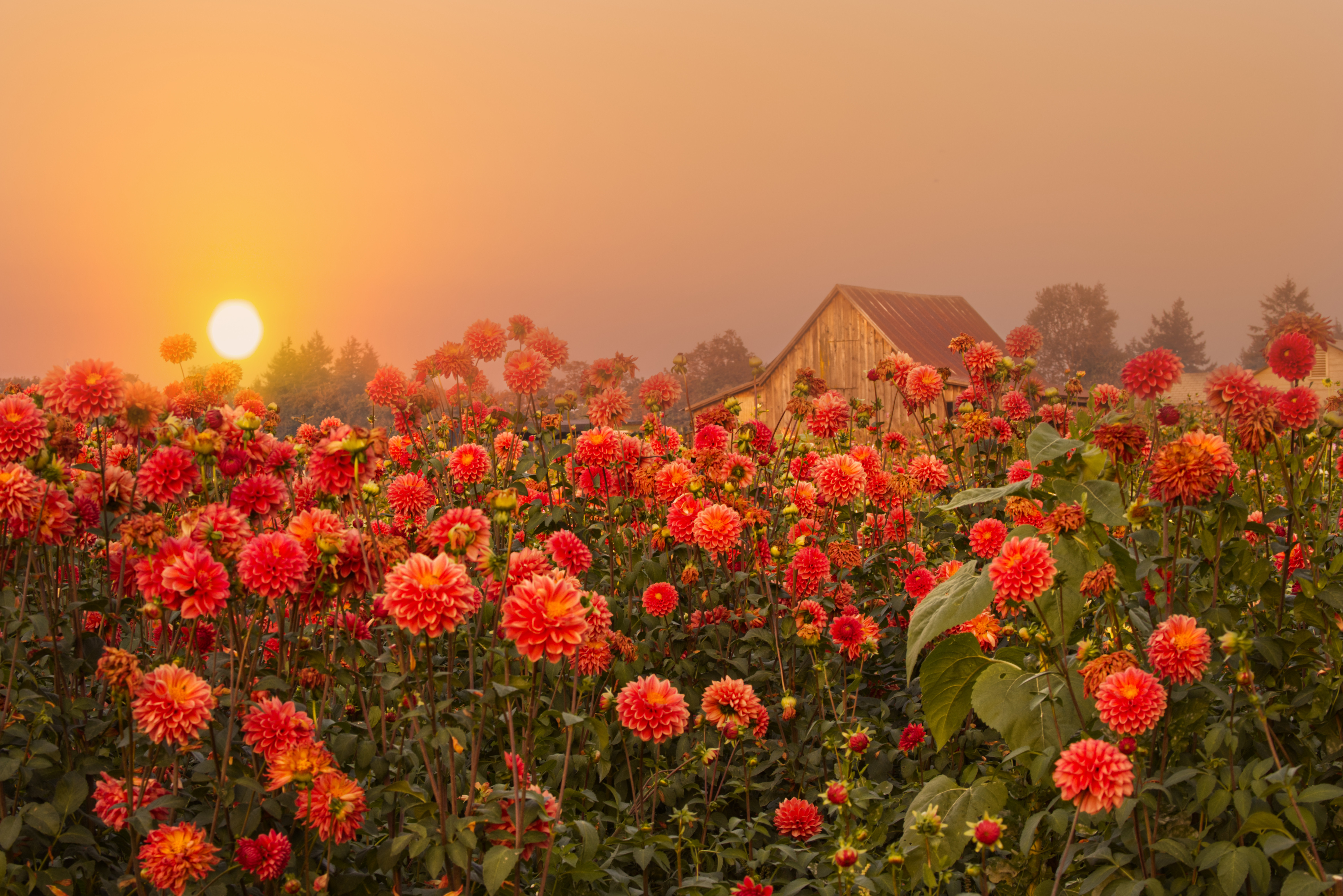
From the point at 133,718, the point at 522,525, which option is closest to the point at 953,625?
the point at 522,525

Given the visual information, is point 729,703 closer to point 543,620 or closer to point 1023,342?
point 543,620

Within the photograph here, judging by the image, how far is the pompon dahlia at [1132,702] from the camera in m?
1.80

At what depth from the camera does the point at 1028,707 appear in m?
2.37

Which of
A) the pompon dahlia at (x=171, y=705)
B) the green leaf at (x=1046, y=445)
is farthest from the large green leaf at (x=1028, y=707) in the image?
the pompon dahlia at (x=171, y=705)

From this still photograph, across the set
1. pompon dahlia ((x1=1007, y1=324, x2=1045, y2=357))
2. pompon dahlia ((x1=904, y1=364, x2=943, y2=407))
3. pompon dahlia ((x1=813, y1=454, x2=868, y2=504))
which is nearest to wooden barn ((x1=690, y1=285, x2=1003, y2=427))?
pompon dahlia ((x1=1007, y1=324, x2=1045, y2=357))

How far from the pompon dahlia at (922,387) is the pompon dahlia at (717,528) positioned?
1629 millimetres

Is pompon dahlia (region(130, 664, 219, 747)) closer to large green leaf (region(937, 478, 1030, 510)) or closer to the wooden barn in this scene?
large green leaf (region(937, 478, 1030, 510))

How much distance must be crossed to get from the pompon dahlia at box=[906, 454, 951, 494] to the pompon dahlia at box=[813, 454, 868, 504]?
0.38 metres

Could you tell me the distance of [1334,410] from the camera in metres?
3.29

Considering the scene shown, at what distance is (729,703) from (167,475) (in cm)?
161

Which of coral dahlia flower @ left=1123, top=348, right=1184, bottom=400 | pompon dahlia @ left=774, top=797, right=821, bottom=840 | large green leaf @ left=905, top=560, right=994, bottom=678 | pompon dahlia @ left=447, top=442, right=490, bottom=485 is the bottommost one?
pompon dahlia @ left=774, top=797, right=821, bottom=840

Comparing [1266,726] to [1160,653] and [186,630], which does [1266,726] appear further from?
[186,630]

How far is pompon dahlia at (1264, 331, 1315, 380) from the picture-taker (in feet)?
9.81

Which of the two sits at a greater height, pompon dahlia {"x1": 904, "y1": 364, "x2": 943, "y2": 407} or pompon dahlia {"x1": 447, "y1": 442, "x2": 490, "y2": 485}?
pompon dahlia {"x1": 904, "y1": 364, "x2": 943, "y2": 407}
